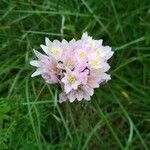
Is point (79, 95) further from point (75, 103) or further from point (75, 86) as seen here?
point (75, 103)

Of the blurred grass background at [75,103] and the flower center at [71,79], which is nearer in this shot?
the flower center at [71,79]

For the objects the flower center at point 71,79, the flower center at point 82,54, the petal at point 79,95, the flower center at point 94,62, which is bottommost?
the petal at point 79,95

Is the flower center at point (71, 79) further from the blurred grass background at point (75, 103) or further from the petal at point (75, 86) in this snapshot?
the blurred grass background at point (75, 103)

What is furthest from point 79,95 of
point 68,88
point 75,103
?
point 75,103

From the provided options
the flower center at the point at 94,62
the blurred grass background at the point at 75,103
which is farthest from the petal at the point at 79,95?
the blurred grass background at the point at 75,103

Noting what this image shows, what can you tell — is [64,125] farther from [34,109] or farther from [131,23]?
[131,23]

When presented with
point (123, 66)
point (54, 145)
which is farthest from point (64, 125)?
point (123, 66)
